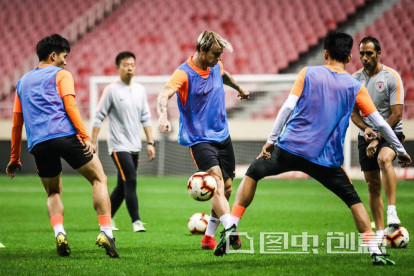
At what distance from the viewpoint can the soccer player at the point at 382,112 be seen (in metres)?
6.48

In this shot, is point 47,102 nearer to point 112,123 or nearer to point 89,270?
point 89,270

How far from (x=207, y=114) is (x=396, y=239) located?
2266 mm

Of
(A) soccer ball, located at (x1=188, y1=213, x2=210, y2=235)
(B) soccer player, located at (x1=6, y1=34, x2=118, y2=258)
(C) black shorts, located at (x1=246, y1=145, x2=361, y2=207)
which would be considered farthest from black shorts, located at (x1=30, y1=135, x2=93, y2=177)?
(A) soccer ball, located at (x1=188, y1=213, x2=210, y2=235)

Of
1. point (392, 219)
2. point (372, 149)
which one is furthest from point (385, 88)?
point (392, 219)

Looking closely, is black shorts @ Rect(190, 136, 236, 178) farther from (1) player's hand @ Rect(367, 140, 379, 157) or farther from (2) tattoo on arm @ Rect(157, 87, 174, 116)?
(1) player's hand @ Rect(367, 140, 379, 157)

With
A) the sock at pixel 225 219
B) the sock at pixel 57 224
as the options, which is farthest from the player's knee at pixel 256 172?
the sock at pixel 57 224

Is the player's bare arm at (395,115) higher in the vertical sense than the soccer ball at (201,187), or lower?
higher

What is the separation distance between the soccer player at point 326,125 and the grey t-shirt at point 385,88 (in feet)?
4.56

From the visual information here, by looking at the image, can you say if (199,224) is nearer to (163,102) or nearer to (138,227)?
(138,227)

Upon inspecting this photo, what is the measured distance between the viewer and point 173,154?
1862cm

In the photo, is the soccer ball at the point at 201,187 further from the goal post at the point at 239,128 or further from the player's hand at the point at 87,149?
the goal post at the point at 239,128

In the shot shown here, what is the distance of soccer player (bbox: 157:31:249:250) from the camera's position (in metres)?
5.94

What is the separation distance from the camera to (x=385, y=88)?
259 inches

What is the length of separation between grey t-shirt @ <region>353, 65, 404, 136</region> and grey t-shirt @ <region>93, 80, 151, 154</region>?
3.20m
